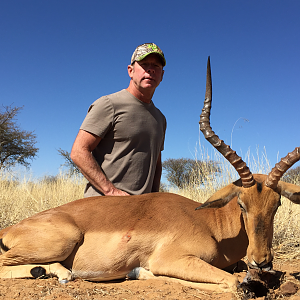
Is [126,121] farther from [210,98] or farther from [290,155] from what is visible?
[290,155]

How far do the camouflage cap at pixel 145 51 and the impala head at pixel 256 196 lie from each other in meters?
1.69

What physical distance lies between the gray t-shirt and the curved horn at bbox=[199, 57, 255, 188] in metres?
1.59

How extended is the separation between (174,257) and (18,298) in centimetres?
163

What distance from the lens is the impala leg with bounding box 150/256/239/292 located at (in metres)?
3.22

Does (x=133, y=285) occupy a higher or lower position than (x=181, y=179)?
lower

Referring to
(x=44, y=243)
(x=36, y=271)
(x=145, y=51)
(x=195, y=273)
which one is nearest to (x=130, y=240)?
(x=195, y=273)

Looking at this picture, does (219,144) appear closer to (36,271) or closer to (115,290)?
(115,290)

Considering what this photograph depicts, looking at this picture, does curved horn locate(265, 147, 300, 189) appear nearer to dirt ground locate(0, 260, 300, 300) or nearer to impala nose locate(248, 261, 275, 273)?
impala nose locate(248, 261, 275, 273)

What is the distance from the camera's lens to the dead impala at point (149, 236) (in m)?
3.42

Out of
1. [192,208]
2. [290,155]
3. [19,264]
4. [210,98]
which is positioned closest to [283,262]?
[192,208]

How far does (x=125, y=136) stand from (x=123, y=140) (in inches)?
3.4

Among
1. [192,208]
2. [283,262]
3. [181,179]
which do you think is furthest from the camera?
[181,179]

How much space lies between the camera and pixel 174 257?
11.6 feet

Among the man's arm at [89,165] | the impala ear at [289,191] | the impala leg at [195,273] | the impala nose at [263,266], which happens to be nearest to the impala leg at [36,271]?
the impala leg at [195,273]
